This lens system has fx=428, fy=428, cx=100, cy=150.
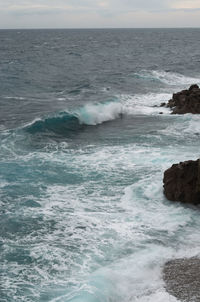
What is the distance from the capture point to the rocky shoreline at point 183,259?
1110cm

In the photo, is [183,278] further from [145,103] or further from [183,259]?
[145,103]

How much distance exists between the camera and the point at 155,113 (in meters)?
31.7

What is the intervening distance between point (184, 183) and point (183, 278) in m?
5.26

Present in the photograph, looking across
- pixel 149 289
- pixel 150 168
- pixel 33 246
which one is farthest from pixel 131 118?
pixel 149 289

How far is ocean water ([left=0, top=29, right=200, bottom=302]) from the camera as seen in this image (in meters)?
12.0

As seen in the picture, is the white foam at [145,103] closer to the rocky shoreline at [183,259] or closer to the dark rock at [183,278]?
the rocky shoreline at [183,259]

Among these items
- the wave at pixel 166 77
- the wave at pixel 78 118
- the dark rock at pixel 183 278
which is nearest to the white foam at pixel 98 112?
the wave at pixel 78 118

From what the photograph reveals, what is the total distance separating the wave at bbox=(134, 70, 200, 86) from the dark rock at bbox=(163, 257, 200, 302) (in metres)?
35.5

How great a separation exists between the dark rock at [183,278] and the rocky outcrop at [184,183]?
397 cm

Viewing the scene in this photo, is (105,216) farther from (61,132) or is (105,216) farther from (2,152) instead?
(61,132)

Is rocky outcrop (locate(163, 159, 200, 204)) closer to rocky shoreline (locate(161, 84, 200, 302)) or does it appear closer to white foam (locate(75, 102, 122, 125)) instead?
rocky shoreline (locate(161, 84, 200, 302))

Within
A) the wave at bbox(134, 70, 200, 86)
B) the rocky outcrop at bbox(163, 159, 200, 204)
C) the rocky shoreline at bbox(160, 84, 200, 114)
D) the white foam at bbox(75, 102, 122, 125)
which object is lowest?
the rocky outcrop at bbox(163, 159, 200, 204)

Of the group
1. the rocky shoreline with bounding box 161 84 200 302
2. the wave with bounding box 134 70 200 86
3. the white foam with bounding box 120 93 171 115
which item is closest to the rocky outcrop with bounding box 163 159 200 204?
the rocky shoreline with bounding box 161 84 200 302

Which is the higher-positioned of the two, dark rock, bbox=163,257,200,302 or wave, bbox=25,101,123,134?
wave, bbox=25,101,123,134
